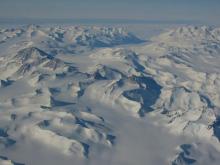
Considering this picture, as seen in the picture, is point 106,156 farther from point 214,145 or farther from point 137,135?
point 214,145

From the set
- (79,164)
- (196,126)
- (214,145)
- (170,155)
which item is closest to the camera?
(79,164)

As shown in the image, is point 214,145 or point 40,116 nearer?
point 214,145

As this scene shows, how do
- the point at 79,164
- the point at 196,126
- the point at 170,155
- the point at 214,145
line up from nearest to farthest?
1. the point at 79,164
2. the point at 170,155
3. the point at 214,145
4. the point at 196,126

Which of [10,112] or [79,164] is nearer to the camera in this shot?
[79,164]

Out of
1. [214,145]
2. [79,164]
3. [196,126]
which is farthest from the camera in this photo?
[196,126]

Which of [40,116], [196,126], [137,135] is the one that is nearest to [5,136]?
[40,116]

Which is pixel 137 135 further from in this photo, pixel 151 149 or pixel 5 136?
pixel 5 136

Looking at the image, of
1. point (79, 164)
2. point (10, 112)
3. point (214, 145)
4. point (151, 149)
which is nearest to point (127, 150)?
point (151, 149)

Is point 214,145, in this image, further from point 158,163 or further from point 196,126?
point 158,163
